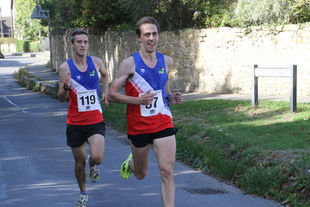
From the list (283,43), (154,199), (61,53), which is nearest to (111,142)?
(154,199)

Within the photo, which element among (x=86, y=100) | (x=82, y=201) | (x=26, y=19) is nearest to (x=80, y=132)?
(x=86, y=100)

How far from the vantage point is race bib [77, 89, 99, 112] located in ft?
19.4

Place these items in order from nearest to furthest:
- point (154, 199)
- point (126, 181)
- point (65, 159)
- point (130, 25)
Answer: point (154, 199) → point (126, 181) → point (65, 159) → point (130, 25)

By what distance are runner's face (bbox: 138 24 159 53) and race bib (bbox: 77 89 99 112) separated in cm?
113

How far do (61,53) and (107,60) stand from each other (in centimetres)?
790

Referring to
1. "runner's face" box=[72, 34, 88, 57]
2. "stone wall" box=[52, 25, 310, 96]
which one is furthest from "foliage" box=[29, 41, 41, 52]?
"runner's face" box=[72, 34, 88, 57]

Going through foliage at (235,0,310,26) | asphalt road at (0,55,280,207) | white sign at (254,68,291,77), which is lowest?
asphalt road at (0,55,280,207)

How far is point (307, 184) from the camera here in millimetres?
5816

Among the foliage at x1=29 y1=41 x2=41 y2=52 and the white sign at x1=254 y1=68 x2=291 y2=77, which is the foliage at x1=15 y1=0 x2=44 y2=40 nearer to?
the foliage at x1=29 y1=41 x2=41 y2=52

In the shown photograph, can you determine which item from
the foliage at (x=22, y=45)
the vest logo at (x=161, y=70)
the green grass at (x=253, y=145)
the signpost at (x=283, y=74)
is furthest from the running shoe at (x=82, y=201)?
the foliage at (x=22, y=45)

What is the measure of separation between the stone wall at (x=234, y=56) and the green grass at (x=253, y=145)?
2971mm

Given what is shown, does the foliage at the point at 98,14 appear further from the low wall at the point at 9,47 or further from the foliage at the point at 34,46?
the low wall at the point at 9,47

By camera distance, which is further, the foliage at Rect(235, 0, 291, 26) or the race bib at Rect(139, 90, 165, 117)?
the foliage at Rect(235, 0, 291, 26)

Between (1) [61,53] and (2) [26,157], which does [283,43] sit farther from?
(1) [61,53]
